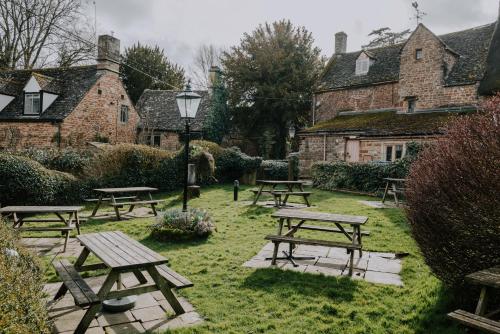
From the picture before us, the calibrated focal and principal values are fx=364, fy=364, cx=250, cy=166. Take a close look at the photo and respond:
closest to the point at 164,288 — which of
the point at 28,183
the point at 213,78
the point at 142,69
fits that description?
the point at 28,183

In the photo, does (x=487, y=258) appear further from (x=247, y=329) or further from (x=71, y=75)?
(x=71, y=75)

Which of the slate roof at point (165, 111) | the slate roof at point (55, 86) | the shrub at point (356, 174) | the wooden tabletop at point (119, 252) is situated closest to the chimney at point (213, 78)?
the slate roof at point (165, 111)

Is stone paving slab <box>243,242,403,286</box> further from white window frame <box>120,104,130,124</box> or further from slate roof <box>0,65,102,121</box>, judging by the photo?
white window frame <box>120,104,130,124</box>

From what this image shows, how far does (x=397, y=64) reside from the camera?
24.9 m

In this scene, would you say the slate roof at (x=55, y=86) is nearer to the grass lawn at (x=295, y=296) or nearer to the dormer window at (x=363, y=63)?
the grass lawn at (x=295, y=296)

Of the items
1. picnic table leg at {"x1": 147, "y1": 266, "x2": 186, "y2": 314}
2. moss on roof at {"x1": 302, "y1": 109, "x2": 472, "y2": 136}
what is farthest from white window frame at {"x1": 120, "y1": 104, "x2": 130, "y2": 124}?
picnic table leg at {"x1": 147, "y1": 266, "x2": 186, "y2": 314}

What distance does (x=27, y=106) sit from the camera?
22625 mm

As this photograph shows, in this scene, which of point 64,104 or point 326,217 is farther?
point 64,104

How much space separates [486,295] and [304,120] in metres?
30.1

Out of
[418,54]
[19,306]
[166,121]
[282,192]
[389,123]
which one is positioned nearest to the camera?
[19,306]

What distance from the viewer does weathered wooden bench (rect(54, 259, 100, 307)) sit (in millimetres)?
3629

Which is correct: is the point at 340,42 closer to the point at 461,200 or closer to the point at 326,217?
the point at 326,217

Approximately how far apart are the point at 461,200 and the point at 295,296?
2.40 m

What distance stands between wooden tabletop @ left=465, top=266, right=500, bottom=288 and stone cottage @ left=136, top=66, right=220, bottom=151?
24450 millimetres
